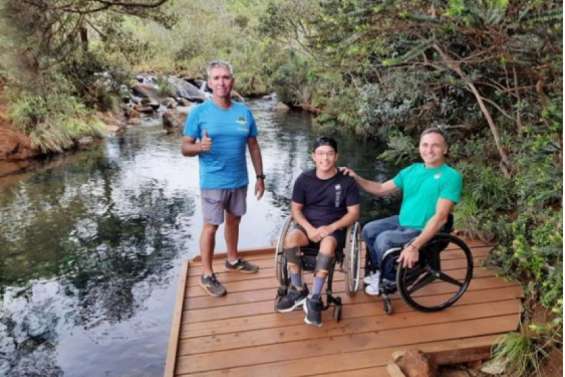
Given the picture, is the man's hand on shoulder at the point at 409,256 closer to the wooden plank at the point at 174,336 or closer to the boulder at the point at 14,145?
the wooden plank at the point at 174,336

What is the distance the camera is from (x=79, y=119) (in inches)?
471

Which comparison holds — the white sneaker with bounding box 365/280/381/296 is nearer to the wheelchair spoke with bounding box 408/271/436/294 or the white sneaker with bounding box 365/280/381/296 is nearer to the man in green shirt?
the man in green shirt

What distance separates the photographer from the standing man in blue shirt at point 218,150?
2.89 m

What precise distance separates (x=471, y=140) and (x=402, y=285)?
353 centimetres

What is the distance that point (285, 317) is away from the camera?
9.41 feet

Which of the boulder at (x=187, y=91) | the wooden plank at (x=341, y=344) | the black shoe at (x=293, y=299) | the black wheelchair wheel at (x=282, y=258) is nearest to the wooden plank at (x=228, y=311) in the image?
the black shoe at (x=293, y=299)

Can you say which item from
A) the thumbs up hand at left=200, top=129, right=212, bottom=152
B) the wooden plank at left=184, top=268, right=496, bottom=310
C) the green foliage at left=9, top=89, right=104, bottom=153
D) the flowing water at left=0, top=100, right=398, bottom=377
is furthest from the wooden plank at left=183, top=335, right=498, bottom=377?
the green foliage at left=9, top=89, right=104, bottom=153

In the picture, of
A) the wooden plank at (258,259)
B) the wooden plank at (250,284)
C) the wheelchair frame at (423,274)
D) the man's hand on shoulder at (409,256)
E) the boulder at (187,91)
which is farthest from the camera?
the boulder at (187,91)

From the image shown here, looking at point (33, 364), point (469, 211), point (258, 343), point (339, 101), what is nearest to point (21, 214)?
point (33, 364)

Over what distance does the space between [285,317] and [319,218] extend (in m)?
0.62

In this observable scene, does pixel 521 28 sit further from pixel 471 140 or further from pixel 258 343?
pixel 471 140

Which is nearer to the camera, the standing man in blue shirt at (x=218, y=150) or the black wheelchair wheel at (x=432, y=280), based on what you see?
the black wheelchair wheel at (x=432, y=280)

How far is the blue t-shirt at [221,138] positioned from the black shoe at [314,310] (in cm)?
86

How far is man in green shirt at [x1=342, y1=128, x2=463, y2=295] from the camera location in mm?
2678
